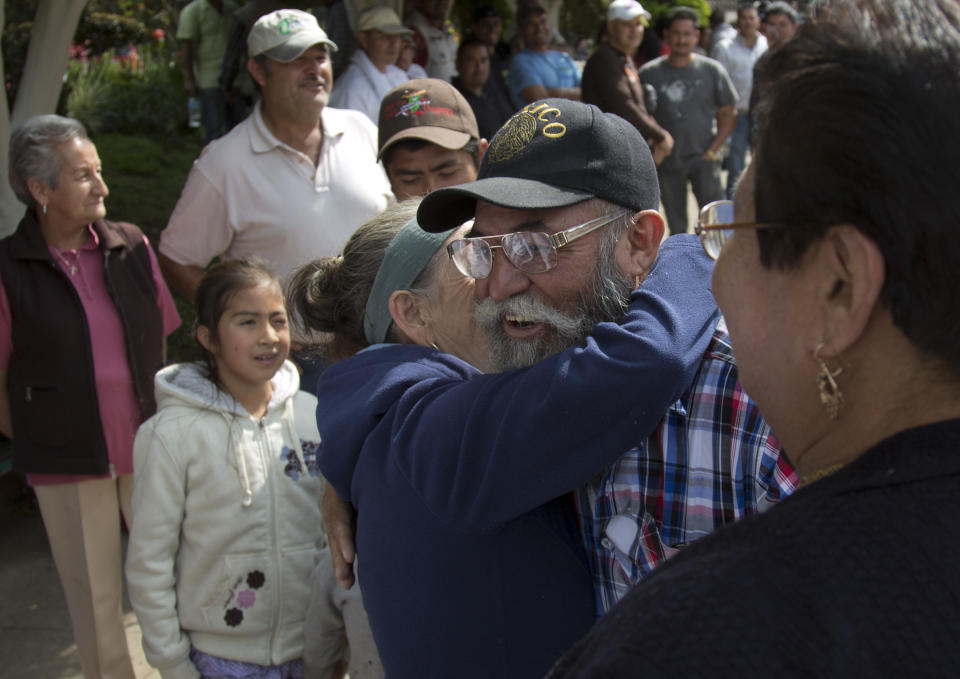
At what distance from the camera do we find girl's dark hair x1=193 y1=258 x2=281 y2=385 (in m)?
3.23

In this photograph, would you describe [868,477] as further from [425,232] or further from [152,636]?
[152,636]

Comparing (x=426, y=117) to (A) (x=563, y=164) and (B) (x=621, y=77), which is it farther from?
(B) (x=621, y=77)

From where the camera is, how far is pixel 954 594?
0.78 m

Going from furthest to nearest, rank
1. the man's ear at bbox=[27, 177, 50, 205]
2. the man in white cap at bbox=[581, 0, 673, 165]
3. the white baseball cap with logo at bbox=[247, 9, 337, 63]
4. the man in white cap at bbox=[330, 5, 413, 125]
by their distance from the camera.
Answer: the man in white cap at bbox=[581, 0, 673, 165]
the man in white cap at bbox=[330, 5, 413, 125]
the white baseball cap with logo at bbox=[247, 9, 337, 63]
the man's ear at bbox=[27, 177, 50, 205]

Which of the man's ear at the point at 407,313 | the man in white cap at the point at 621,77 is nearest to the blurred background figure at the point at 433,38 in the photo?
the man in white cap at the point at 621,77

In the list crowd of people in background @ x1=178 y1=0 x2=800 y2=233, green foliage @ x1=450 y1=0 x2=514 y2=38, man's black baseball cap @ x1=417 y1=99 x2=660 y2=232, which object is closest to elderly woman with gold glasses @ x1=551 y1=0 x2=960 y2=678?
man's black baseball cap @ x1=417 y1=99 x2=660 y2=232

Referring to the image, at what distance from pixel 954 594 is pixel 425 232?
1.36 meters

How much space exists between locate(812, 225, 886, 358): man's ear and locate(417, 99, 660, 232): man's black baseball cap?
76cm

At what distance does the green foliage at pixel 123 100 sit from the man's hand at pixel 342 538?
10874 millimetres

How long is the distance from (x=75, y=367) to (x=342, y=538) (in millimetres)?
1918

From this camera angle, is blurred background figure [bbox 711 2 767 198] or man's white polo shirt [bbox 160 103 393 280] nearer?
man's white polo shirt [bbox 160 103 393 280]

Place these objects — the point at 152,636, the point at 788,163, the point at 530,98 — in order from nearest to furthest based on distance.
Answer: the point at 788,163 → the point at 152,636 → the point at 530,98

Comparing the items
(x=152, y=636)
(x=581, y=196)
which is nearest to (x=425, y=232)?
(x=581, y=196)

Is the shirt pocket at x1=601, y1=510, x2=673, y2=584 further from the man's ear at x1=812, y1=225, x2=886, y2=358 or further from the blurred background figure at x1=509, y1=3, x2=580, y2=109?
the blurred background figure at x1=509, y1=3, x2=580, y2=109
